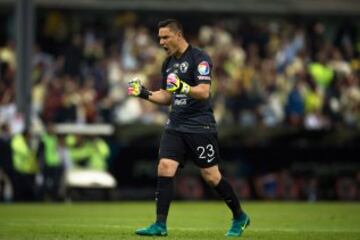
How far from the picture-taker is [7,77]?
24.8m

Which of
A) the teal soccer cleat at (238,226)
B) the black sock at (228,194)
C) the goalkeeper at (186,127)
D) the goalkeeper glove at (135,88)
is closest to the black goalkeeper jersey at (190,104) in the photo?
the goalkeeper at (186,127)

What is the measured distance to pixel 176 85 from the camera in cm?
1103

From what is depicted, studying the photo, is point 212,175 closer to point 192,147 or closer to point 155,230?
point 192,147

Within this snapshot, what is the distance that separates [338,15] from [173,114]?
19.8 m

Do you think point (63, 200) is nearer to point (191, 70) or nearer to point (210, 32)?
point (210, 32)

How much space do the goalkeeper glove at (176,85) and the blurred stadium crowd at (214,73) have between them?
12732 millimetres

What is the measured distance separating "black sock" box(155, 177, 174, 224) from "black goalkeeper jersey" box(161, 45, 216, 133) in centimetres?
61

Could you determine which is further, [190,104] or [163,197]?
[190,104]

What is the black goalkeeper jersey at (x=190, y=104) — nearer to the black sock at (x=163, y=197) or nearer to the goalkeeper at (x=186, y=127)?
the goalkeeper at (x=186, y=127)

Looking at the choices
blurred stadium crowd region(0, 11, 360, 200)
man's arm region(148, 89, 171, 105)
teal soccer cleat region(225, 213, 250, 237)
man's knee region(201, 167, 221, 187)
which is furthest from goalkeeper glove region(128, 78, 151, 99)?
blurred stadium crowd region(0, 11, 360, 200)

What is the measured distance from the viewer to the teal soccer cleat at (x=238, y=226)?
453 inches

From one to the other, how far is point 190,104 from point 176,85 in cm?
58

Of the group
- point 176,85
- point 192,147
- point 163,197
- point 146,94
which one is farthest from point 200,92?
point 163,197

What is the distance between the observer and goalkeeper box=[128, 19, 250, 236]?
1134 centimetres
